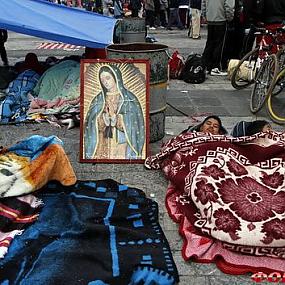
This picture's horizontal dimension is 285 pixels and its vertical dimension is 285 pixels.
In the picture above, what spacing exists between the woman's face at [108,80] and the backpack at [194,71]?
356 cm

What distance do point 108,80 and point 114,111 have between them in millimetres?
292

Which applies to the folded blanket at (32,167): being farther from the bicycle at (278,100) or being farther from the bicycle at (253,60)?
the bicycle at (253,60)

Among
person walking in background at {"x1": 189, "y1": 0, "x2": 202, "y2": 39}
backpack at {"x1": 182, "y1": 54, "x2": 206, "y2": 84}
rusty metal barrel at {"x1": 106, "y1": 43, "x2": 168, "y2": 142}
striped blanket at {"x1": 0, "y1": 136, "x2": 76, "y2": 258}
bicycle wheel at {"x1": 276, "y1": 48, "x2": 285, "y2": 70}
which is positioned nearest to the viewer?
striped blanket at {"x1": 0, "y1": 136, "x2": 76, "y2": 258}

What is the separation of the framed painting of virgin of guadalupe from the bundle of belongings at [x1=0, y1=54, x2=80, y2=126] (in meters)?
1.08

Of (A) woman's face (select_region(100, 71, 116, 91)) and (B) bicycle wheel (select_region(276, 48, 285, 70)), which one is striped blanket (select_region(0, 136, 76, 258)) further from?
(B) bicycle wheel (select_region(276, 48, 285, 70))

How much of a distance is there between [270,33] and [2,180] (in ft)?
15.6

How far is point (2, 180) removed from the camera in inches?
131

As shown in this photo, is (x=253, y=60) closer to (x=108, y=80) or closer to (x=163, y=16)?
(x=108, y=80)

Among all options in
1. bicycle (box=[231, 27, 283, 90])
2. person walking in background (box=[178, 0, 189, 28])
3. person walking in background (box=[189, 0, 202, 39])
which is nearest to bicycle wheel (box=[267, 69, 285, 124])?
bicycle (box=[231, 27, 283, 90])

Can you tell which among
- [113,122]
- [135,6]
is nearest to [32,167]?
[113,122]

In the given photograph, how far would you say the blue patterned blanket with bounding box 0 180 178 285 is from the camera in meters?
2.65

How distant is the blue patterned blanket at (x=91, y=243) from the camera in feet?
8.69

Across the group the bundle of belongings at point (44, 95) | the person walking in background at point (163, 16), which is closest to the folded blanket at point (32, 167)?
the bundle of belongings at point (44, 95)

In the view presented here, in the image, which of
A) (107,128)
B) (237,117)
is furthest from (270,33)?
(107,128)
